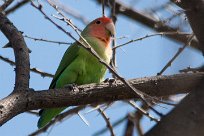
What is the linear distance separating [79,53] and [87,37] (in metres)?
0.62

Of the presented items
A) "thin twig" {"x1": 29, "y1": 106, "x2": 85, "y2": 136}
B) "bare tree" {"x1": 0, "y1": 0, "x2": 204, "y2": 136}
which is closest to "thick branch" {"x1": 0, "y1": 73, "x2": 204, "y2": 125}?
"bare tree" {"x1": 0, "y1": 0, "x2": 204, "y2": 136}

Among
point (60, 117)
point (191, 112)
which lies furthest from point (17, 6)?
point (191, 112)

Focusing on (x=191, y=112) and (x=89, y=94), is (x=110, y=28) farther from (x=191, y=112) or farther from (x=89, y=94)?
(x=191, y=112)

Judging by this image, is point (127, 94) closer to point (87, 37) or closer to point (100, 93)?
point (100, 93)

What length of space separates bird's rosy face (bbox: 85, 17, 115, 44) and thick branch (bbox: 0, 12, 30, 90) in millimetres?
1407

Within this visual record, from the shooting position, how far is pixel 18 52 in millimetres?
3287

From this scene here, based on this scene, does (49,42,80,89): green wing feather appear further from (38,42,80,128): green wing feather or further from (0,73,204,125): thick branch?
(0,73,204,125): thick branch

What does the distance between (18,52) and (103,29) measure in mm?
1849

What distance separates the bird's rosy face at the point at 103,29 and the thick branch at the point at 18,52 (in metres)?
1.41

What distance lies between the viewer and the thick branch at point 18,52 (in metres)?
2.93

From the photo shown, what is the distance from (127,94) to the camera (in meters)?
3.04

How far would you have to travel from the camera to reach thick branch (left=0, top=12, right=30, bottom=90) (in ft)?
9.60

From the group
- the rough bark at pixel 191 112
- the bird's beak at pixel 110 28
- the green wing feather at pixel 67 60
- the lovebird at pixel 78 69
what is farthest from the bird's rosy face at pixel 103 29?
the rough bark at pixel 191 112

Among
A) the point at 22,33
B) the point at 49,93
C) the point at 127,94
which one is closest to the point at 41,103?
the point at 49,93
